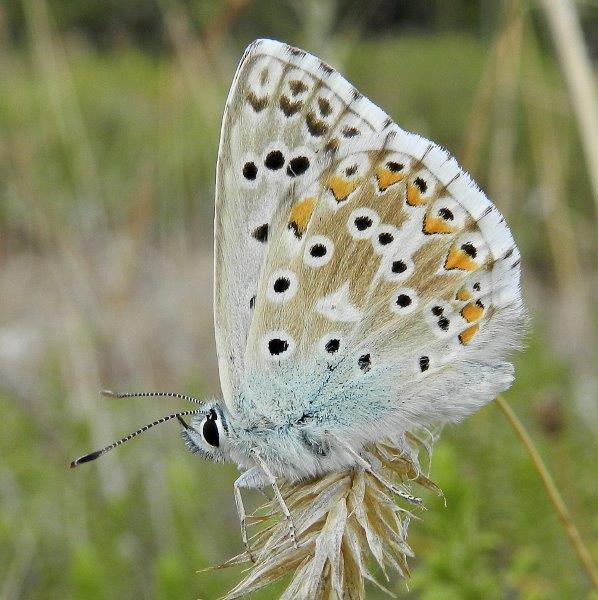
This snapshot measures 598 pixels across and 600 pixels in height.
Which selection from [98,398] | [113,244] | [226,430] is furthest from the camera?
[113,244]

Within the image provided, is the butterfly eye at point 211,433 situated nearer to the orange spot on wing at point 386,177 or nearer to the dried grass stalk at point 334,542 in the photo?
the dried grass stalk at point 334,542

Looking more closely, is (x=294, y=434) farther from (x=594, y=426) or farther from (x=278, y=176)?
(x=594, y=426)

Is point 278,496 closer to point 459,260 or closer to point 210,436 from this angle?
point 210,436

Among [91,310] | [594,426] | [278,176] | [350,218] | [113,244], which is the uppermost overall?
[113,244]

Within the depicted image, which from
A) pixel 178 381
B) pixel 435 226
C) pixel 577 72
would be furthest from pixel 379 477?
pixel 178 381


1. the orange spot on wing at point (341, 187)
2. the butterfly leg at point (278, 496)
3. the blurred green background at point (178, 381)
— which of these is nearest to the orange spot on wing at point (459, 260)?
the orange spot on wing at point (341, 187)

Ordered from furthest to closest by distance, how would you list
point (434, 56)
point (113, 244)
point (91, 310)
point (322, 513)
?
point (434, 56) < point (113, 244) < point (91, 310) < point (322, 513)

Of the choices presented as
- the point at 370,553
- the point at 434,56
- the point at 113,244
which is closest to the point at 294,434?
the point at 370,553
